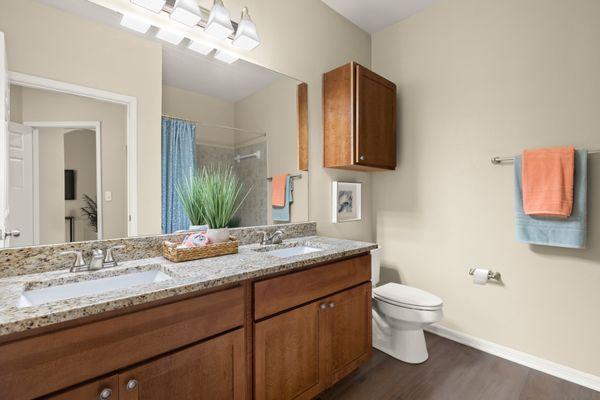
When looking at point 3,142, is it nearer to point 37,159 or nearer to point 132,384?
point 37,159

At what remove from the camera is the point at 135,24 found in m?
1.43

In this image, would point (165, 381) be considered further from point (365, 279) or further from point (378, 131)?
point (378, 131)

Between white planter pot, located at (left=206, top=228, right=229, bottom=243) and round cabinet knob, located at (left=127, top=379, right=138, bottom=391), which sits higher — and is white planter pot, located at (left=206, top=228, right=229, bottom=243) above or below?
above

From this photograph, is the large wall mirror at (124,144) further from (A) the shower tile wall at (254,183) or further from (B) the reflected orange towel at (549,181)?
(B) the reflected orange towel at (549,181)

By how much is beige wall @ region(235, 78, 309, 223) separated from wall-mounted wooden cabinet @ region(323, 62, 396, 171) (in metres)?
0.27

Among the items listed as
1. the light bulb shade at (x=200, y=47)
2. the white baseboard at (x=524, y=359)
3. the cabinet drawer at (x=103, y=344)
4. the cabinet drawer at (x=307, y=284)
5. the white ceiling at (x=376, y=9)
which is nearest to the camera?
the cabinet drawer at (x=103, y=344)

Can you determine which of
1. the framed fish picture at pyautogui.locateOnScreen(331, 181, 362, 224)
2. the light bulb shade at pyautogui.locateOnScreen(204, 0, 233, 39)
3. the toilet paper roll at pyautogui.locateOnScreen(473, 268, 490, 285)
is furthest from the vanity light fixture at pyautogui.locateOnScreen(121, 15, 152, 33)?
the toilet paper roll at pyautogui.locateOnScreen(473, 268, 490, 285)

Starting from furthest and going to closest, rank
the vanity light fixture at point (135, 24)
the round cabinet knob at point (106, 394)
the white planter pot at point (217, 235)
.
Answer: the white planter pot at point (217, 235) < the vanity light fixture at point (135, 24) < the round cabinet knob at point (106, 394)

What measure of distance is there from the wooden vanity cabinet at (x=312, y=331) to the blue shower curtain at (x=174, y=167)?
64cm

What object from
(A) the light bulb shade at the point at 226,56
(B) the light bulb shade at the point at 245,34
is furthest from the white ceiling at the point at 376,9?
(A) the light bulb shade at the point at 226,56

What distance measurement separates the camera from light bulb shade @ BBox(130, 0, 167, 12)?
4.59 ft

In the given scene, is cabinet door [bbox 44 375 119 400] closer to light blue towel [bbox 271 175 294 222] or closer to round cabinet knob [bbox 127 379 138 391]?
round cabinet knob [bbox 127 379 138 391]

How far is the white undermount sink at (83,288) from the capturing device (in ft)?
3.27

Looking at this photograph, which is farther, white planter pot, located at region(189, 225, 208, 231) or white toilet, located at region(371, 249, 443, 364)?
white toilet, located at region(371, 249, 443, 364)
